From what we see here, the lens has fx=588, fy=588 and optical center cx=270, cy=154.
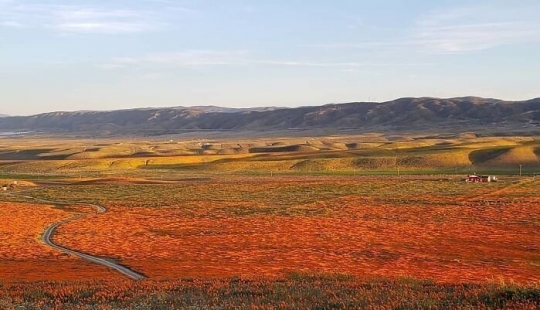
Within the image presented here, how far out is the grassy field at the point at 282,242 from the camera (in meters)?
17.5

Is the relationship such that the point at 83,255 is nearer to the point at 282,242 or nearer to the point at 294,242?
the point at 282,242

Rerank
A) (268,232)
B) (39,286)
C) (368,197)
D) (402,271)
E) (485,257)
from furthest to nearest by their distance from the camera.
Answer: (368,197)
(268,232)
(485,257)
(402,271)
(39,286)

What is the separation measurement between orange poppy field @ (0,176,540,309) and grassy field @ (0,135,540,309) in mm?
114

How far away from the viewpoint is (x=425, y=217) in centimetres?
4966

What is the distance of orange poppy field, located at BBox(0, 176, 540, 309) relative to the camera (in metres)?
19.2

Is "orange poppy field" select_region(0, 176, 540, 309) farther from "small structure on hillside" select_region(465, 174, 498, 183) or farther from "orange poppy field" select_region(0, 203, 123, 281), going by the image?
"small structure on hillside" select_region(465, 174, 498, 183)

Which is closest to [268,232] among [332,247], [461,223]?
[332,247]

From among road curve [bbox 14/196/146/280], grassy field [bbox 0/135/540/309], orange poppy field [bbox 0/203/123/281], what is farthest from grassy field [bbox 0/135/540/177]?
road curve [bbox 14/196/146/280]

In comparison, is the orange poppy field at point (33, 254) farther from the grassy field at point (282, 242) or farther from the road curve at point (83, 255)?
the road curve at point (83, 255)

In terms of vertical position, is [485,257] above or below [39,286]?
below

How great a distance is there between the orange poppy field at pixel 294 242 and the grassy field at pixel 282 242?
114mm

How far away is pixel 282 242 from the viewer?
39.2m

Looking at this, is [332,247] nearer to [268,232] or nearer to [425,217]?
[268,232]

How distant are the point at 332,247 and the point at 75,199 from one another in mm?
44013
